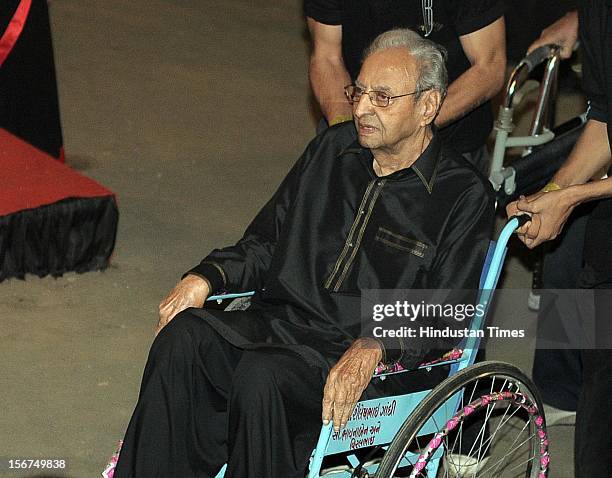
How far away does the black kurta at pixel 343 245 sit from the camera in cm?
288

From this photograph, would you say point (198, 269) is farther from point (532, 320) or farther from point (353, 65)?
point (532, 320)

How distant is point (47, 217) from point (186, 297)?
1.74 meters

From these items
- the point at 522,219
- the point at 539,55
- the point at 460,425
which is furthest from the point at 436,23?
the point at 460,425

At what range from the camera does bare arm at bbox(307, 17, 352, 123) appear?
11.8 feet

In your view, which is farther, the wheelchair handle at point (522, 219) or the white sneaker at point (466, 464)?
the white sneaker at point (466, 464)

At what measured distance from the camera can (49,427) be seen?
12.0 ft

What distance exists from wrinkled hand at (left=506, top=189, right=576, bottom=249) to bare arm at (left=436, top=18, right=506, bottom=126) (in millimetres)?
604

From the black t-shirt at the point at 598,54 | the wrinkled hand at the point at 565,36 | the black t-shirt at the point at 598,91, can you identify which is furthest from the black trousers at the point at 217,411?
the wrinkled hand at the point at 565,36

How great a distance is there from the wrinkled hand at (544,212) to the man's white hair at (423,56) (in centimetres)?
36

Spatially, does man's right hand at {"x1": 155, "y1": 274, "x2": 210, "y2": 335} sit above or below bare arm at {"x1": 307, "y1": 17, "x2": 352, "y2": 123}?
below

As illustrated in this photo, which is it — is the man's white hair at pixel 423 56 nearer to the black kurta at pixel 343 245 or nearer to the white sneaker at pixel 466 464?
the black kurta at pixel 343 245

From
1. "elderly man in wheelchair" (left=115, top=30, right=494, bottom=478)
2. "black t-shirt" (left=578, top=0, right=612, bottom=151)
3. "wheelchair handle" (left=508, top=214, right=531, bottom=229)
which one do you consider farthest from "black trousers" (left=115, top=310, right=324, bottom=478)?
"black t-shirt" (left=578, top=0, right=612, bottom=151)

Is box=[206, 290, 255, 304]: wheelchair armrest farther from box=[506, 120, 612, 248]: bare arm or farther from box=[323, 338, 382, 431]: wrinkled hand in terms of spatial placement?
box=[506, 120, 612, 248]: bare arm

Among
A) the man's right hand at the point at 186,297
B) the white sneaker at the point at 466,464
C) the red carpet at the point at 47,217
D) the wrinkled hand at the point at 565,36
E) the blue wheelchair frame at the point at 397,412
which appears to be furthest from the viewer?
the red carpet at the point at 47,217
